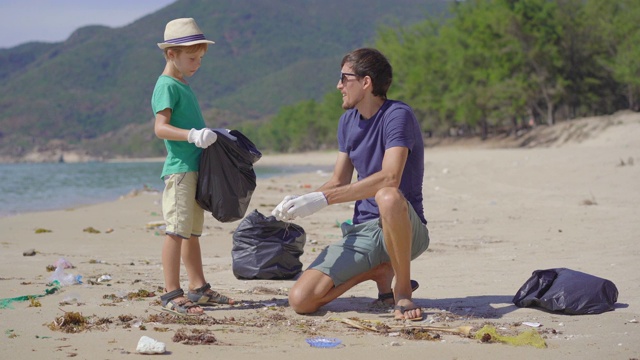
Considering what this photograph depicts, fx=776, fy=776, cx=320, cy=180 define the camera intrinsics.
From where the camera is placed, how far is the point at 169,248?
4551mm

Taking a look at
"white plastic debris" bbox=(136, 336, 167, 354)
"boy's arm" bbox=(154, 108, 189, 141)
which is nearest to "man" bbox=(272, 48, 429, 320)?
"boy's arm" bbox=(154, 108, 189, 141)

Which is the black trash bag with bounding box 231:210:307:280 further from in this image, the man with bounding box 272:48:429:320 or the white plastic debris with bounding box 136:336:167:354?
the white plastic debris with bounding box 136:336:167:354

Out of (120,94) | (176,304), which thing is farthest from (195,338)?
(120,94)

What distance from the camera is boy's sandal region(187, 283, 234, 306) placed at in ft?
15.3

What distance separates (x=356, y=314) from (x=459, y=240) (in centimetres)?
357

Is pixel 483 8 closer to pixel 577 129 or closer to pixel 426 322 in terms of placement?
pixel 577 129

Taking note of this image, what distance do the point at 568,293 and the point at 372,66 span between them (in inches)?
66.8

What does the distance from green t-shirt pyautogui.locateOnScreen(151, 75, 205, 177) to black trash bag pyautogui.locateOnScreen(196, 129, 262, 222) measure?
80 mm

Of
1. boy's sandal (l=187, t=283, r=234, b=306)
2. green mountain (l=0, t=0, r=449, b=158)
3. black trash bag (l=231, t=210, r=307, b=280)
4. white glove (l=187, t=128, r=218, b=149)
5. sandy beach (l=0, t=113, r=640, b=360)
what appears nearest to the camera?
sandy beach (l=0, t=113, r=640, b=360)

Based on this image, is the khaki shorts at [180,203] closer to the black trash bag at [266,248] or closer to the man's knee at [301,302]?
the man's knee at [301,302]

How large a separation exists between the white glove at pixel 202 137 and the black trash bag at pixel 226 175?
149 millimetres

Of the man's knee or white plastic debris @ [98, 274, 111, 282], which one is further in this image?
white plastic debris @ [98, 274, 111, 282]

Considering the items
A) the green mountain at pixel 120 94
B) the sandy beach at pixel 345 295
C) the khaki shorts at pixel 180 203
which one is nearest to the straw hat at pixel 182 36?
the khaki shorts at pixel 180 203

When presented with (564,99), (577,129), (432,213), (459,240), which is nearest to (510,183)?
(432,213)
